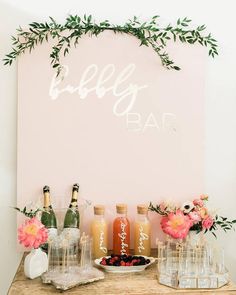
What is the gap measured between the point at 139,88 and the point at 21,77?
25.8 inches

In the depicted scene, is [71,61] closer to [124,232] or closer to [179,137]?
[179,137]

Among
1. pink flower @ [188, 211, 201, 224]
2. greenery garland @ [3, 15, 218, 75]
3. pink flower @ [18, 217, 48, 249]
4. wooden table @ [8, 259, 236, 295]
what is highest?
greenery garland @ [3, 15, 218, 75]

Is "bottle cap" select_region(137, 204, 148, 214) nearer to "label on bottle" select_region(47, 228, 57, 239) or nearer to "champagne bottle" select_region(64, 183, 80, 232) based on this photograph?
"champagne bottle" select_region(64, 183, 80, 232)

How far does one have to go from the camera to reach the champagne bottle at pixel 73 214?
271 cm

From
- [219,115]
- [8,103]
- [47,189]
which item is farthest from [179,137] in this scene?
[8,103]

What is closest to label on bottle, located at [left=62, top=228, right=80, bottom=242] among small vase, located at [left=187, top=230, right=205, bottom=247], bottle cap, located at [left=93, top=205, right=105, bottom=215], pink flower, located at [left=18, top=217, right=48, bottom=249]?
bottle cap, located at [left=93, top=205, right=105, bottom=215]

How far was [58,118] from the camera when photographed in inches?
109

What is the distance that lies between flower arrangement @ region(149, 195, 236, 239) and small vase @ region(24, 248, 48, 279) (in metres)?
0.67

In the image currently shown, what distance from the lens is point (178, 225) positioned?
2.59 metres

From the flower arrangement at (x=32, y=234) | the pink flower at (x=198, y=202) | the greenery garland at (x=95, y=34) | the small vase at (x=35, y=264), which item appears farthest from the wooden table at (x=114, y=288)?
the greenery garland at (x=95, y=34)

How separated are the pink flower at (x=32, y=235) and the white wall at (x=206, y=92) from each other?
48 centimetres

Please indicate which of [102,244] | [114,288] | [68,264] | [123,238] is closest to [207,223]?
[123,238]

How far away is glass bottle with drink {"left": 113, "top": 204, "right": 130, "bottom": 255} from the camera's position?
268 centimetres

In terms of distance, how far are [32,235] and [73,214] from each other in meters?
0.44
